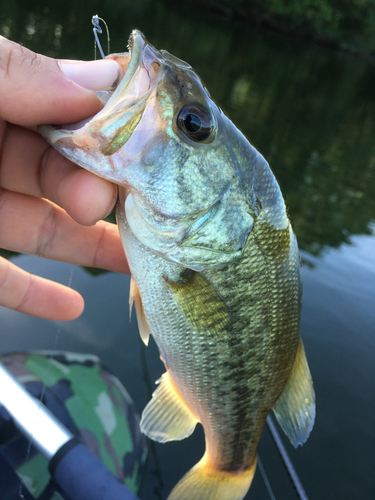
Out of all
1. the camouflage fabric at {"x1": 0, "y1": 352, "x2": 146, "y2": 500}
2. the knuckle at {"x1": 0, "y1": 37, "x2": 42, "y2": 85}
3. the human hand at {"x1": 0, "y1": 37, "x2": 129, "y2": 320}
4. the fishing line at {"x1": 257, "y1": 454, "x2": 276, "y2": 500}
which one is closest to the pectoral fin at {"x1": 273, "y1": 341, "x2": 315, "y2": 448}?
the human hand at {"x1": 0, "y1": 37, "x2": 129, "y2": 320}

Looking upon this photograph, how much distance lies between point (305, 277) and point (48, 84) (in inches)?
195

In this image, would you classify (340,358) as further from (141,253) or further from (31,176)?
(31,176)

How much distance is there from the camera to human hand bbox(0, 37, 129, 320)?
1229 millimetres

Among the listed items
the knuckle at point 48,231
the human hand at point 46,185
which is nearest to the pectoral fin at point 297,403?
the human hand at point 46,185

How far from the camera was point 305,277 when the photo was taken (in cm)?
555

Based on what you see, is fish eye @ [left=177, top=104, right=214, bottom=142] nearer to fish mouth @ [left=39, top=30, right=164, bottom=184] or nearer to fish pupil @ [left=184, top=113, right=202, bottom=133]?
fish pupil @ [left=184, top=113, right=202, bottom=133]

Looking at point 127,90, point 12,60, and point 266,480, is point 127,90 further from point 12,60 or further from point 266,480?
point 266,480

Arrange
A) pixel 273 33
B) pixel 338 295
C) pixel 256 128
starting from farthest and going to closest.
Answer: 1. pixel 273 33
2. pixel 256 128
3. pixel 338 295

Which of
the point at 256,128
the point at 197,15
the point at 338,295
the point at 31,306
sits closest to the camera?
the point at 31,306

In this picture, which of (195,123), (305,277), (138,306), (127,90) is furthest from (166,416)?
(305,277)

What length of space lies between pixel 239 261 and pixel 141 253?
392mm

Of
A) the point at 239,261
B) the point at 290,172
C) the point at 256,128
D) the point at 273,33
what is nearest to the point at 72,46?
the point at 256,128

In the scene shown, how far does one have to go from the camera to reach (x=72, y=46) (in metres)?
12.8

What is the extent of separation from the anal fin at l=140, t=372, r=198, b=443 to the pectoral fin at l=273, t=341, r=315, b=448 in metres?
0.45
